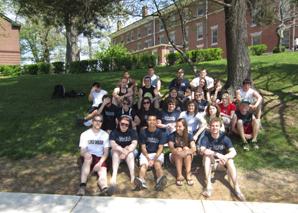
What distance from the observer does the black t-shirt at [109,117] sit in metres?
8.84

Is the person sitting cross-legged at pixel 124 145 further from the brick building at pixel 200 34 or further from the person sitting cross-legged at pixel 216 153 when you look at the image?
the brick building at pixel 200 34

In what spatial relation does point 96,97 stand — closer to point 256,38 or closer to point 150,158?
point 150,158

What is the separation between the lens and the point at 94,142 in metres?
7.21

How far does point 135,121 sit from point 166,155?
1204mm

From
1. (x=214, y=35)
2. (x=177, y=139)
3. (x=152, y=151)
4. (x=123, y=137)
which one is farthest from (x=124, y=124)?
(x=214, y=35)

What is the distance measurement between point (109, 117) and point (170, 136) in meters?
2.13

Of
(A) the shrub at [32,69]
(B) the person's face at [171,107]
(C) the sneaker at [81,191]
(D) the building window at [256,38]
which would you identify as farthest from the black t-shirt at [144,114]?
(D) the building window at [256,38]

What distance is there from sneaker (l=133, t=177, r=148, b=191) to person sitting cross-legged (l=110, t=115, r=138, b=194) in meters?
0.25

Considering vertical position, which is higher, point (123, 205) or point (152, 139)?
point (152, 139)

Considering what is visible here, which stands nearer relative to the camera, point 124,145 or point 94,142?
point 94,142

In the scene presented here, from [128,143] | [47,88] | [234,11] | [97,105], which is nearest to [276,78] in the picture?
[234,11]

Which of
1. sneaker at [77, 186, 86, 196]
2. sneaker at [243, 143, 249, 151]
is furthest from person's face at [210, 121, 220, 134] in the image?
sneaker at [77, 186, 86, 196]

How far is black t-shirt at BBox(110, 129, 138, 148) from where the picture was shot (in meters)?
7.38

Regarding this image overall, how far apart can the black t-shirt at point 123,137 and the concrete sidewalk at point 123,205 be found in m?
1.37
